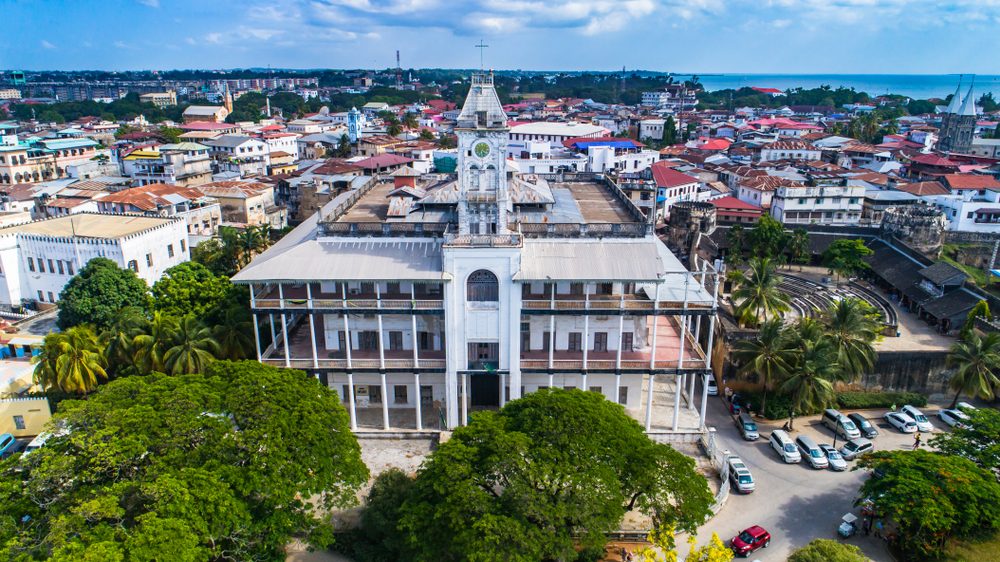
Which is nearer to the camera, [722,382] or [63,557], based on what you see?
[63,557]

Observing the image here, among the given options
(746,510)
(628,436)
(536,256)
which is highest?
(536,256)

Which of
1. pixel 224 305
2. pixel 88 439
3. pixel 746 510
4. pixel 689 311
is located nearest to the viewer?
pixel 88 439

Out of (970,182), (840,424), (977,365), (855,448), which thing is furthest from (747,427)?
(970,182)

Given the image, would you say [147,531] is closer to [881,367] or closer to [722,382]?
[722,382]

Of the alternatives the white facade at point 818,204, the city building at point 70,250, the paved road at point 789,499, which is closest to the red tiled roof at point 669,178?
the white facade at point 818,204

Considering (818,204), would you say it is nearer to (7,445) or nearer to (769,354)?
(769,354)

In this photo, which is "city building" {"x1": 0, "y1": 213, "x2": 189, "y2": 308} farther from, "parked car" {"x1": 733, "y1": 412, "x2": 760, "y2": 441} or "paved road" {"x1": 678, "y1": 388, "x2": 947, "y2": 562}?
"parked car" {"x1": 733, "y1": 412, "x2": 760, "y2": 441}

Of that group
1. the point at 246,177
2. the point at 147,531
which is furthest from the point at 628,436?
the point at 246,177

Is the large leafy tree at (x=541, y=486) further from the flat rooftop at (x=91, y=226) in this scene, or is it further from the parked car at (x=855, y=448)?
the flat rooftop at (x=91, y=226)
